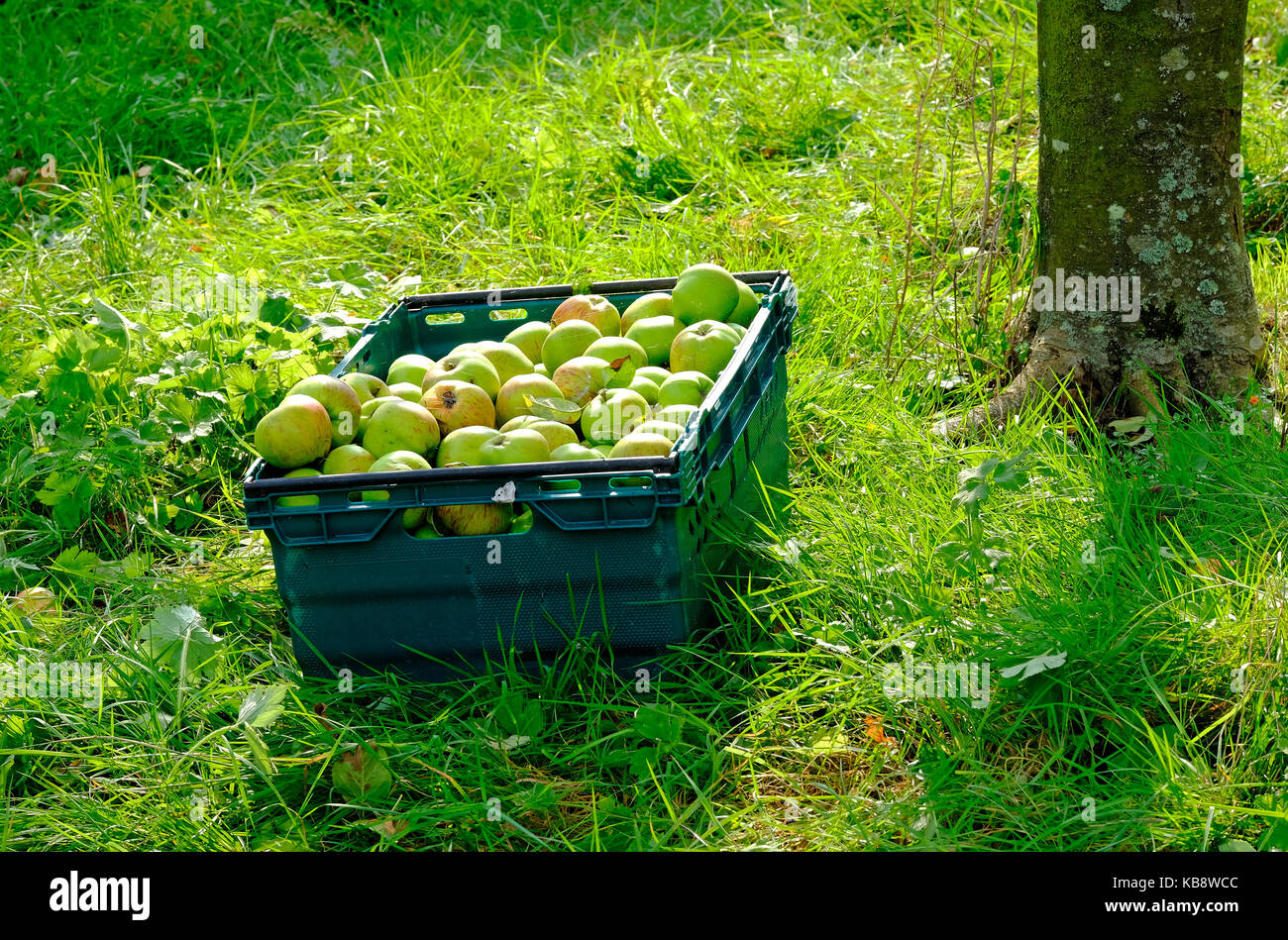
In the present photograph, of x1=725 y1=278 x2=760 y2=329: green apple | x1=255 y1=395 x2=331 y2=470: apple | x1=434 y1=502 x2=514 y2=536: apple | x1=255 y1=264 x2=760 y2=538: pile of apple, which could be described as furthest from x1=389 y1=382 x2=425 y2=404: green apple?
x1=725 y1=278 x2=760 y2=329: green apple

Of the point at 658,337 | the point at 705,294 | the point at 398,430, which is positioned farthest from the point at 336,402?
the point at 705,294

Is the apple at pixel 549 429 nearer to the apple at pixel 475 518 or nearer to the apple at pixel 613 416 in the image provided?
the apple at pixel 613 416

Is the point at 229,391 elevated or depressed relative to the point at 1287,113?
depressed

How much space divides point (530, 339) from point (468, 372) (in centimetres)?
30

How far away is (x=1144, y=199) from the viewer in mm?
2910

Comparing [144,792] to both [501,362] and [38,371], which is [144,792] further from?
[38,371]

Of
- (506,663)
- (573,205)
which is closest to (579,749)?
(506,663)

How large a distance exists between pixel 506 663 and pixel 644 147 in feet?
9.01

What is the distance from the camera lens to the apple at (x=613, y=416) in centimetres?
261

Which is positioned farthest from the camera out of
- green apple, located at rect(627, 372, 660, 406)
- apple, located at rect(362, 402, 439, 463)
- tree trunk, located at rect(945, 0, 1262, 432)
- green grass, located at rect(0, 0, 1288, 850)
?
tree trunk, located at rect(945, 0, 1262, 432)

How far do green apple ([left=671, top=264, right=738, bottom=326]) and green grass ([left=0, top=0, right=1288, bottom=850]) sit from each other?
0.48 metres

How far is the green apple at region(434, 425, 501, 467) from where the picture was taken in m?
2.55

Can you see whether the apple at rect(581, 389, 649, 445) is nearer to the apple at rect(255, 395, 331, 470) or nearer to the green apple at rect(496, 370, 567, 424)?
the green apple at rect(496, 370, 567, 424)

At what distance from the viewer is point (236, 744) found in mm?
2350
